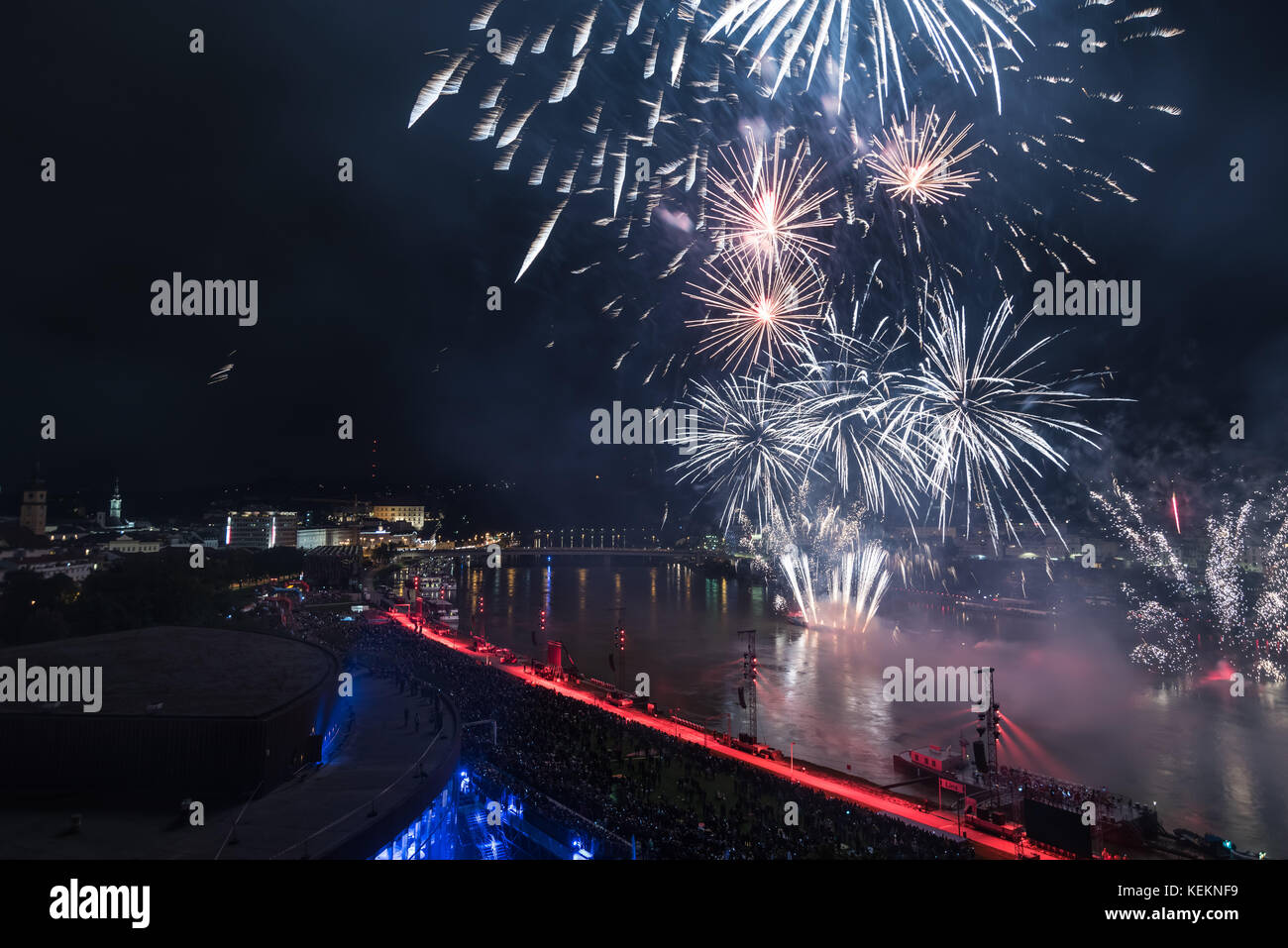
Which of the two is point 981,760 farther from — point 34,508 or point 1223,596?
point 34,508

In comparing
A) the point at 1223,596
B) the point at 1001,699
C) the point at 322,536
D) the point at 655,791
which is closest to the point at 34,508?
the point at 322,536

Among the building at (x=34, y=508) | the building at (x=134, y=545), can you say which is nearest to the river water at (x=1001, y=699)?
the building at (x=134, y=545)

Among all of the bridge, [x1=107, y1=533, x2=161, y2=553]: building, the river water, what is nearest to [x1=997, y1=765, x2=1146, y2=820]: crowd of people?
the river water

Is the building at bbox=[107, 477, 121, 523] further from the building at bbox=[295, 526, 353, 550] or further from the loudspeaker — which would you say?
the loudspeaker
